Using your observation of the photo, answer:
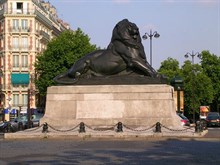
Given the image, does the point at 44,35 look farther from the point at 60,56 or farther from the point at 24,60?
the point at 60,56

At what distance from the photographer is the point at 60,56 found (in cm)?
7206

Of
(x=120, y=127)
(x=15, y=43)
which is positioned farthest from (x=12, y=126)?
Result: (x=15, y=43)

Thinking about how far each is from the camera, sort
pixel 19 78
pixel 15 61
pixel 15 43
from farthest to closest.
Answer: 1. pixel 15 61
2. pixel 15 43
3. pixel 19 78

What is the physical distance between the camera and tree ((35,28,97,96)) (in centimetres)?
7094

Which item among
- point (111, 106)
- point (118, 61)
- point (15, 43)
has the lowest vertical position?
point (111, 106)

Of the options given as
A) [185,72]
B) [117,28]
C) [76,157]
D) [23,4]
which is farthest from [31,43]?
[76,157]

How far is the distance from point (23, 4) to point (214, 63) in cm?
3373

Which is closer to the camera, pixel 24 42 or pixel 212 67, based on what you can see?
pixel 24 42

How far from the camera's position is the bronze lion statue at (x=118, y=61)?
1112 inches

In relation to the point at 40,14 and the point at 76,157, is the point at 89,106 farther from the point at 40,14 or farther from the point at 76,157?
the point at 40,14

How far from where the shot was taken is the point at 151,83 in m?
28.1

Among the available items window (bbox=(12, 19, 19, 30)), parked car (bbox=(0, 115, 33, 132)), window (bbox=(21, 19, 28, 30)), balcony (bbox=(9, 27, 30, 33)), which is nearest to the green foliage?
balcony (bbox=(9, 27, 30, 33))

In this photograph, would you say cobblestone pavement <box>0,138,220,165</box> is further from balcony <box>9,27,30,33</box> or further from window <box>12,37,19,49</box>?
balcony <box>9,27,30,33</box>

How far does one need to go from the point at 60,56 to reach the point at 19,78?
2434cm
